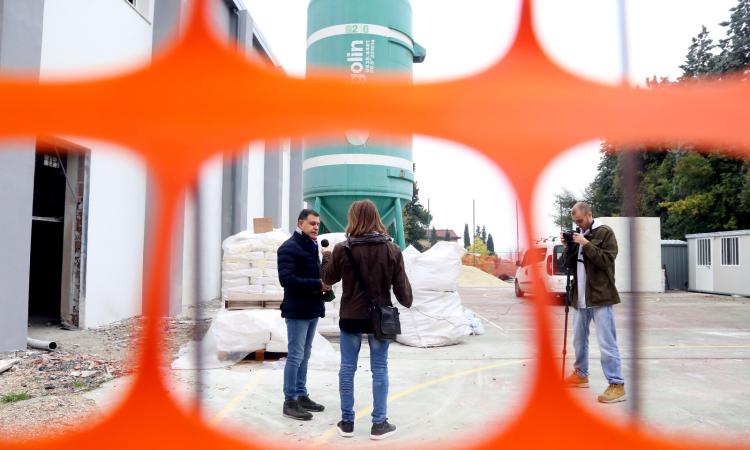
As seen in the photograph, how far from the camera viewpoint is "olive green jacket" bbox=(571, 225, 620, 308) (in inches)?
120

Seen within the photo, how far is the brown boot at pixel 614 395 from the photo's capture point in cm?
323

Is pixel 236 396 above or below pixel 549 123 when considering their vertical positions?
below

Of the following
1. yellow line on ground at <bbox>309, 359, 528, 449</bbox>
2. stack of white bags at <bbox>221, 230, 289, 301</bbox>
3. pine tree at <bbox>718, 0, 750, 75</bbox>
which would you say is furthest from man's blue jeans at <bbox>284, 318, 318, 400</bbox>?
pine tree at <bbox>718, 0, 750, 75</bbox>

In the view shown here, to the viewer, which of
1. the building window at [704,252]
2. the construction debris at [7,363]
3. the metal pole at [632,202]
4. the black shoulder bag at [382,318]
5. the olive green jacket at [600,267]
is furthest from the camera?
the building window at [704,252]

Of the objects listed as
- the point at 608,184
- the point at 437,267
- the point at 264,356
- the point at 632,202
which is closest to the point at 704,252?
the point at 437,267

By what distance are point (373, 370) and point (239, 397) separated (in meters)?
1.28

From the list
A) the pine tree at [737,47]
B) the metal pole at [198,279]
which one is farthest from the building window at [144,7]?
the pine tree at [737,47]

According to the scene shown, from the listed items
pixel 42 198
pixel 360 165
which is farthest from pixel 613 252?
pixel 42 198

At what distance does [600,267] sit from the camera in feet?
10.3

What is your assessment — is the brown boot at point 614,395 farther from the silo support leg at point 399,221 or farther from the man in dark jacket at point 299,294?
the silo support leg at point 399,221

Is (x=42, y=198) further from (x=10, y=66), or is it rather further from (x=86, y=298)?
(x=10, y=66)

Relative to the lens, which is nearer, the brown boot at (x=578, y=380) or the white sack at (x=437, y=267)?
the brown boot at (x=578, y=380)

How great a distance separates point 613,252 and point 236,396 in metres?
2.63

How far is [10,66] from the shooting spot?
4.20m
